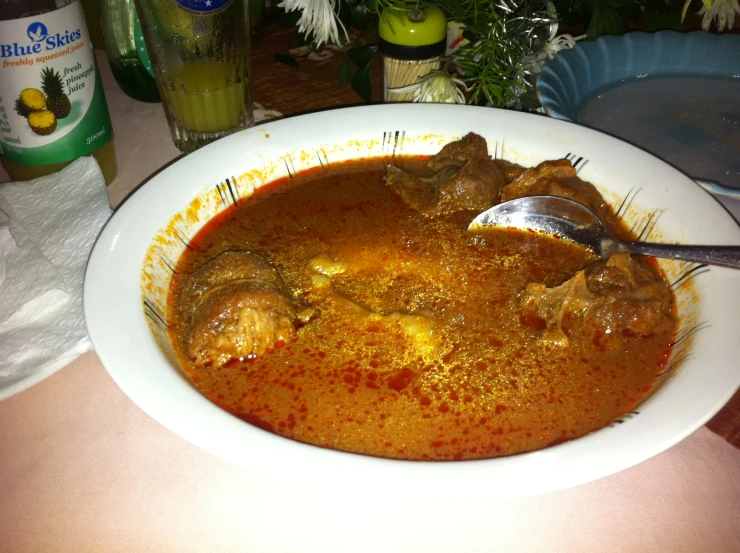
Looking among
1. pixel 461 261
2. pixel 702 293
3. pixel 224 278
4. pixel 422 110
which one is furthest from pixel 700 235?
pixel 224 278

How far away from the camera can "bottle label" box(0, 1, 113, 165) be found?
69.0 inches

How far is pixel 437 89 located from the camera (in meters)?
2.42

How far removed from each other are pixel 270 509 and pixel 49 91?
1.47 m

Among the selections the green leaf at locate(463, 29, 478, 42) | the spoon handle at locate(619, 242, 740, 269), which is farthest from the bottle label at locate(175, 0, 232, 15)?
the spoon handle at locate(619, 242, 740, 269)

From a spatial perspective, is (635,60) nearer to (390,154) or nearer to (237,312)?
(390,154)

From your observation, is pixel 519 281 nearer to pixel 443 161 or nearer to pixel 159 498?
pixel 443 161

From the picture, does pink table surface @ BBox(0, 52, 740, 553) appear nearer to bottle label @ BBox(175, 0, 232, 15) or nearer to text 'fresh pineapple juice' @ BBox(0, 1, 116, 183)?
text 'fresh pineapple juice' @ BBox(0, 1, 116, 183)

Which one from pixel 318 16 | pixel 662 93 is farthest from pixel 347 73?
pixel 662 93

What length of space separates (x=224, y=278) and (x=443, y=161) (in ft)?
3.02

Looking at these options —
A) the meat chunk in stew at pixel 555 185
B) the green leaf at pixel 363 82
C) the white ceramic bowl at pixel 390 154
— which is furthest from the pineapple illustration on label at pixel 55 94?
the meat chunk in stew at pixel 555 185

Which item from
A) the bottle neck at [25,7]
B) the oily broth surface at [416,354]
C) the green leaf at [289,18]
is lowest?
the oily broth surface at [416,354]

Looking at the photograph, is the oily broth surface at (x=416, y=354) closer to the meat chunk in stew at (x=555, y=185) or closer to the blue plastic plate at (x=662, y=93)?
the meat chunk in stew at (x=555, y=185)

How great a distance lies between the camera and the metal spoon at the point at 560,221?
177 centimetres

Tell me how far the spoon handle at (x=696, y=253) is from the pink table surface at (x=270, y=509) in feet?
1.39
